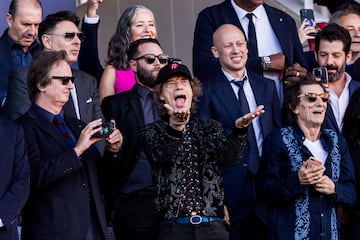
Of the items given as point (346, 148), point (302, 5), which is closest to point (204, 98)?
point (346, 148)

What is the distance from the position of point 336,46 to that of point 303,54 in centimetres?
47

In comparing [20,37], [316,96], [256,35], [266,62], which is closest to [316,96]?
[316,96]

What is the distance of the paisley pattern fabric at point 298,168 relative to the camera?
25.0 ft

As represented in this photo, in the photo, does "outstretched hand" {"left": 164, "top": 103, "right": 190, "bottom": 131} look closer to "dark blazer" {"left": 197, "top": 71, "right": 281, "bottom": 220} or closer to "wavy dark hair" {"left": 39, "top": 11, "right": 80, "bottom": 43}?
"dark blazer" {"left": 197, "top": 71, "right": 281, "bottom": 220}

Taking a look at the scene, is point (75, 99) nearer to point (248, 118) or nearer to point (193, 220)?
point (193, 220)

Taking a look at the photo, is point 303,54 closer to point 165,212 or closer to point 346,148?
point 346,148

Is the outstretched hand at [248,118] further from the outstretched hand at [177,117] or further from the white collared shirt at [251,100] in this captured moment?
the white collared shirt at [251,100]

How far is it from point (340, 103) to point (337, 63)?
329 millimetres

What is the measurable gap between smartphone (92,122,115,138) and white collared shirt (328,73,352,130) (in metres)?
2.19

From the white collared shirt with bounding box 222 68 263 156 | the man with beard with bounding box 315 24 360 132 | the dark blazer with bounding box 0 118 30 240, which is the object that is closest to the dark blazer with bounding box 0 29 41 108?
the dark blazer with bounding box 0 118 30 240

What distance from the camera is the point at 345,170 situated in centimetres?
789

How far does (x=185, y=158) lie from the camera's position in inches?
269

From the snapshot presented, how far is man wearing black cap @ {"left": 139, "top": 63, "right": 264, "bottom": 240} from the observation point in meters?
6.71

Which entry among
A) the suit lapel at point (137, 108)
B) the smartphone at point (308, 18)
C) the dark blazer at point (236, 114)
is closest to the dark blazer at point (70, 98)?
the suit lapel at point (137, 108)
